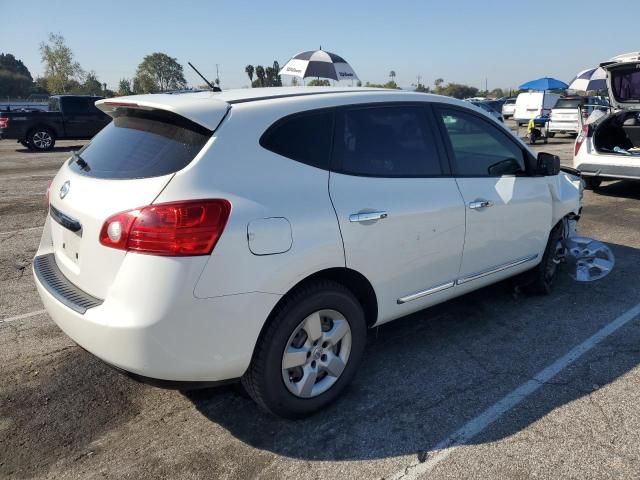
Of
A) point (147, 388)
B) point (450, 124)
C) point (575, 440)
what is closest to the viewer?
point (575, 440)

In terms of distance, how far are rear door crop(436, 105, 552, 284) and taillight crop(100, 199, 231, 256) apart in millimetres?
1854

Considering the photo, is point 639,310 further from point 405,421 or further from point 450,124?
point 405,421

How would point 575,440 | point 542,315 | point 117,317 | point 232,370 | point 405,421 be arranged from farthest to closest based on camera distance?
1. point 542,315
2. point 405,421
3. point 575,440
4. point 232,370
5. point 117,317

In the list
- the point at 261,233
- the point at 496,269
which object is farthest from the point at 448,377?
the point at 261,233

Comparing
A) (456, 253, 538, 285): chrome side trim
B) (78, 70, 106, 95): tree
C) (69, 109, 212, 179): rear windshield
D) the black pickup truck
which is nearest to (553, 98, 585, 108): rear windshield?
the black pickup truck

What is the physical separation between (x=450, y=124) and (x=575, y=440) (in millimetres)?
2136

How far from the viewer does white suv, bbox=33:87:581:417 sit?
2.32 metres

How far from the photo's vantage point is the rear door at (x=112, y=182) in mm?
2424

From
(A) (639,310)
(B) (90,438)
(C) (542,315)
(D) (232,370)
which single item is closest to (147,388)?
(B) (90,438)

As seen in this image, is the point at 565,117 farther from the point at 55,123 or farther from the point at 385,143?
the point at 385,143

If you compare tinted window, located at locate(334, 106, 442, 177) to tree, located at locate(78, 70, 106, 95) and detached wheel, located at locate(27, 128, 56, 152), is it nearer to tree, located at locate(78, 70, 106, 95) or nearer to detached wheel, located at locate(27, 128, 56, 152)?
detached wheel, located at locate(27, 128, 56, 152)

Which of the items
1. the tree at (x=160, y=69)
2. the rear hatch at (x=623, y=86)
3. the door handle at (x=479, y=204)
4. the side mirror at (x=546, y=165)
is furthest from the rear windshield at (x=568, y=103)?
the tree at (x=160, y=69)

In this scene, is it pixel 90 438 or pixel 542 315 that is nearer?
pixel 90 438

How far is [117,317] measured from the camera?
2.33 m
